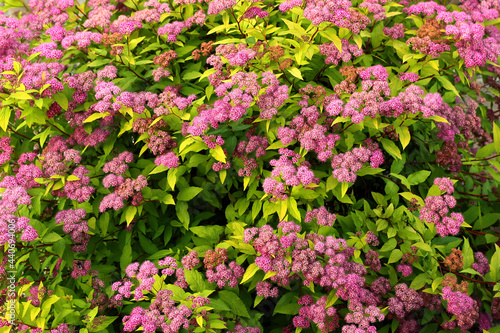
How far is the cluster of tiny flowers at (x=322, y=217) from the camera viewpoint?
2.96 m

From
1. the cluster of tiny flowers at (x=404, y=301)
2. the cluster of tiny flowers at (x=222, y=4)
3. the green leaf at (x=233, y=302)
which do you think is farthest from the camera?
the cluster of tiny flowers at (x=222, y=4)

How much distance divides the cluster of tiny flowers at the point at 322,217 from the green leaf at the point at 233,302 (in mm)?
836

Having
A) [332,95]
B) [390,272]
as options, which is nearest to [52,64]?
[332,95]

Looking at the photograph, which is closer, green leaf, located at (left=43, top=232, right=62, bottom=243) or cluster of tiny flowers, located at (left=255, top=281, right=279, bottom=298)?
cluster of tiny flowers, located at (left=255, top=281, right=279, bottom=298)

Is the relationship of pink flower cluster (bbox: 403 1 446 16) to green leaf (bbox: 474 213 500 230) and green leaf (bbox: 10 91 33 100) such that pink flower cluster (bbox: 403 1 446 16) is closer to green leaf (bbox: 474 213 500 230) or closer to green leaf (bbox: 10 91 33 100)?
green leaf (bbox: 474 213 500 230)

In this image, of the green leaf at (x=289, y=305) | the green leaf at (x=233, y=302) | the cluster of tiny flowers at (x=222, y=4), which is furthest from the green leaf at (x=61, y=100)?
the green leaf at (x=289, y=305)

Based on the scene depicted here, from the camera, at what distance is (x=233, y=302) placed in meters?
2.83

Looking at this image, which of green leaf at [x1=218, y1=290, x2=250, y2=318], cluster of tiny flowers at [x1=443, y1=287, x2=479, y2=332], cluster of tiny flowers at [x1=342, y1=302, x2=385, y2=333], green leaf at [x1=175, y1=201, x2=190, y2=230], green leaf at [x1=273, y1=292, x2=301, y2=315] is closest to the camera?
cluster of tiny flowers at [x1=342, y1=302, x2=385, y2=333]

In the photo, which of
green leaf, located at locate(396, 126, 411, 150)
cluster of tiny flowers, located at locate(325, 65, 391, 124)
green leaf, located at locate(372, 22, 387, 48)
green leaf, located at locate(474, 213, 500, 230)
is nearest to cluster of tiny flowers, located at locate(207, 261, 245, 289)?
cluster of tiny flowers, located at locate(325, 65, 391, 124)

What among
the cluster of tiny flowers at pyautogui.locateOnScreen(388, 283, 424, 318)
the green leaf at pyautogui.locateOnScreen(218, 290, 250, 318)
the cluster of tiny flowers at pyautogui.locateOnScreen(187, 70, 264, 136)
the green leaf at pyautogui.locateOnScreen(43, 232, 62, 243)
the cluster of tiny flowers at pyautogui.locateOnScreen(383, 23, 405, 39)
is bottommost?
the green leaf at pyautogui.locateOnScreen(218, 290, 250, 318)

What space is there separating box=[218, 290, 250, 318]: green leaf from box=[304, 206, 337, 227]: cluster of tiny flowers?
84 centimetres

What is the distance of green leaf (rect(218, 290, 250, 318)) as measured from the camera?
9.21ft

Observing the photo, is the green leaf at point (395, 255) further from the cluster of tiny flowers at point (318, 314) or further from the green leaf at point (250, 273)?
the green leaf at point (250, 273)

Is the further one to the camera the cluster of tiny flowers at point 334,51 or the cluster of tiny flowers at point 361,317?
the cluster of tiny flowers at point 334,51
